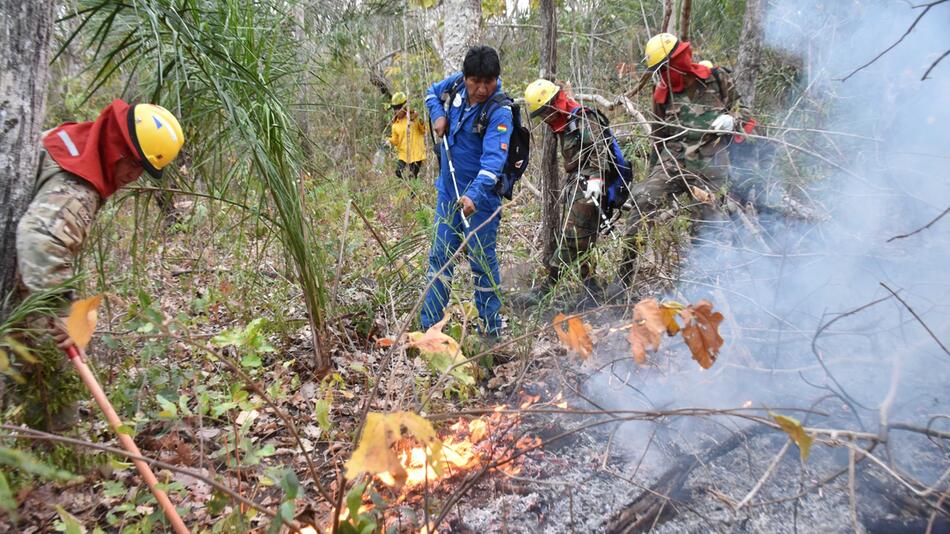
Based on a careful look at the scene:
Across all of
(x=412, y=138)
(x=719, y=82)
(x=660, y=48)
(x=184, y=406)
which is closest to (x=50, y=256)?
(x=184, y=406)

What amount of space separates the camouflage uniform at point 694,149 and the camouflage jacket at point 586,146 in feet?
1.57

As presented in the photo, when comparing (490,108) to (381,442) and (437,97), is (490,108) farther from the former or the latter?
(381,442)

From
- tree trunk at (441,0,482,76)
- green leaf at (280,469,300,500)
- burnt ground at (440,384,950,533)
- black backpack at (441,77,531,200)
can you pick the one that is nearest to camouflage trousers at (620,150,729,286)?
black backpack at (441,77,531,200)

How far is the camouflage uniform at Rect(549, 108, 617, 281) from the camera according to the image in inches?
172

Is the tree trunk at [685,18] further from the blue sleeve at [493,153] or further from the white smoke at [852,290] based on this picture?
the blue sleeve at [493,153]

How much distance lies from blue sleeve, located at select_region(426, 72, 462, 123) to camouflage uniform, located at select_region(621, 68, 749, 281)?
175 cm

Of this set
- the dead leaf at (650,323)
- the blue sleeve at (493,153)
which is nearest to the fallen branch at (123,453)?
the dead leaf at (650,323)

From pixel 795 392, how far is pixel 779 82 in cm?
607

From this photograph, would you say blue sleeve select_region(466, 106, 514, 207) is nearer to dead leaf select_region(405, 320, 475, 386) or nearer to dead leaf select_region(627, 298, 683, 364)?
dead leaf select_region(405, 320, 475, 386)

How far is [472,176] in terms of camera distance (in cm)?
432

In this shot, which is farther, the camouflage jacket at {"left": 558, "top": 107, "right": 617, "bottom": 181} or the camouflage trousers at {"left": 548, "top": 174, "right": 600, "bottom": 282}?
the camouflage trousers at {"left": 548, "top": 174, "right": 600, "bottom": 282}

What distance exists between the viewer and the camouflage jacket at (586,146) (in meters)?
4.32

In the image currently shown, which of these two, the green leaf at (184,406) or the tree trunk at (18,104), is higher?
the tree trunk at (18,104)

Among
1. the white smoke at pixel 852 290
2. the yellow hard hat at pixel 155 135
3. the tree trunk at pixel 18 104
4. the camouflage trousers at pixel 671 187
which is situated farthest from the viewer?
the camouflage trousers at pixel 671 187
